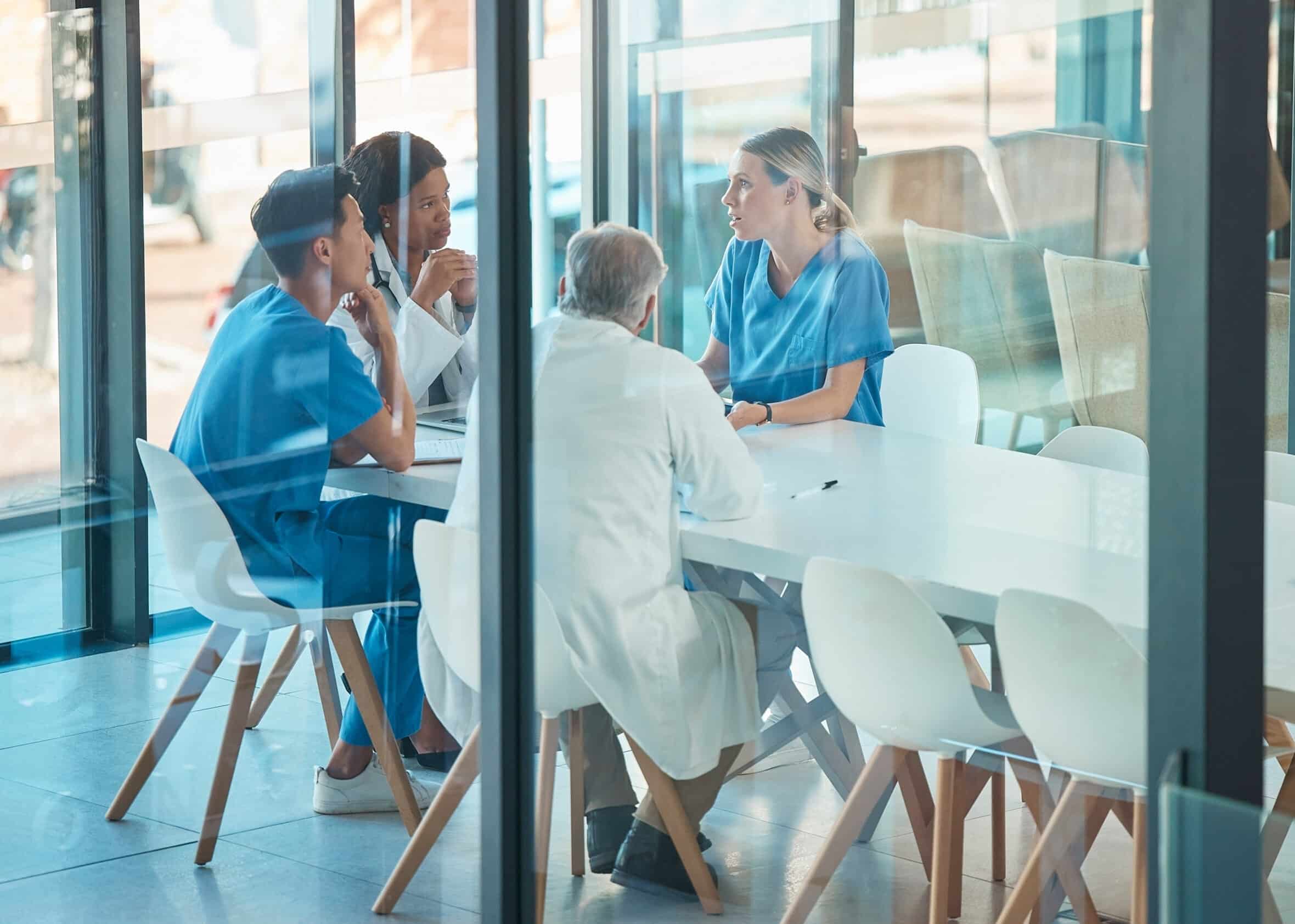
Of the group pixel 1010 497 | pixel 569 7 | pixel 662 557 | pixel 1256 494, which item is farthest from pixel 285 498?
pixel 1256 494

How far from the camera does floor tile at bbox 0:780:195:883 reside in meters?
2.90

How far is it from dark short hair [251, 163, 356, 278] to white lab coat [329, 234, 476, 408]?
12 centimetres

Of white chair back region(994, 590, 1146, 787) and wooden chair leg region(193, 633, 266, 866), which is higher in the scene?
white chair back region(994, 590, 1146, 787)

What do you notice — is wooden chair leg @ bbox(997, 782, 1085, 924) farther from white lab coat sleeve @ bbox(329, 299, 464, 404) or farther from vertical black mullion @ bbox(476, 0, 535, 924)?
white lab coat sleeve @ bbox(329, 299, 464, 404)

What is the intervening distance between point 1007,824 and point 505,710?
90 cm

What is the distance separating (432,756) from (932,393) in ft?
3.67

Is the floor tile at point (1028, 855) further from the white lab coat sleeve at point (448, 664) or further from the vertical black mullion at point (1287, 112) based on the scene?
the white lab coat sleeve at point (448, 664)

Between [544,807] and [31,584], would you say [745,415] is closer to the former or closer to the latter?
[544,807]

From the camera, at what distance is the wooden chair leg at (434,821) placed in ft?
8.61

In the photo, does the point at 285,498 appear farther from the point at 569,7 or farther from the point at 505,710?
the point at 569,7

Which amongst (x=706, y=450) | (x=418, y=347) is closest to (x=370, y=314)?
(x=418, y=347)

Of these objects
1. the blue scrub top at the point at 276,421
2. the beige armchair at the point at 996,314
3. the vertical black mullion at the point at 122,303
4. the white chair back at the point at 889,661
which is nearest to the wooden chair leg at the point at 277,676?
the blue scrub top at the point at 276,421

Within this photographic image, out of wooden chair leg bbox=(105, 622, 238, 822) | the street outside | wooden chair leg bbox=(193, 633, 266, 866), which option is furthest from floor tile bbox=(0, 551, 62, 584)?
wooden chair leg bbox=(193, 633, 266, 866)

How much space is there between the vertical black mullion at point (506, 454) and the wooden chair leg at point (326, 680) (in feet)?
1.10
